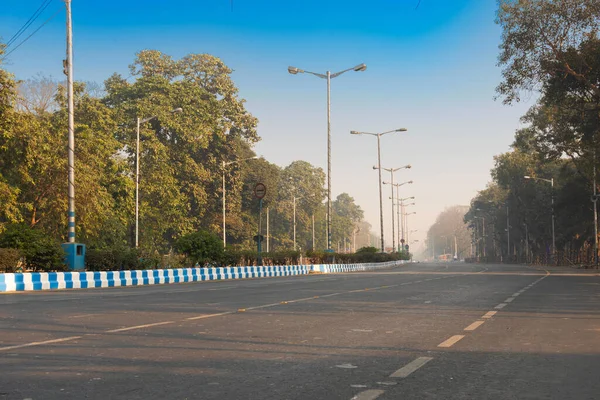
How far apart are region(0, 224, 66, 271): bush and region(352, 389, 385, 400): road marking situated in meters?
23.4

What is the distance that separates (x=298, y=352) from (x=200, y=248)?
35231 millimetres

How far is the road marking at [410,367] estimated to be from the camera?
6.31 meters

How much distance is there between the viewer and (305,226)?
419 ft

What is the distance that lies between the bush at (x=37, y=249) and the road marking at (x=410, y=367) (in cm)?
2209

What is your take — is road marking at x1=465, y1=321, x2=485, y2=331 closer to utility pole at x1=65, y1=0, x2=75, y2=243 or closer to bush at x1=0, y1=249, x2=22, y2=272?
bush at x1=0, y1=249, x2=22, y2=272

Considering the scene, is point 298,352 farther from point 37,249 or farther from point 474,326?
point 37,249

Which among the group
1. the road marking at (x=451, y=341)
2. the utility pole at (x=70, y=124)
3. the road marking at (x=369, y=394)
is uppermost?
the utility pole at (x=70, y=124)

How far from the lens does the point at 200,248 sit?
4250cm

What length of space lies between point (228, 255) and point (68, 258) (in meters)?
17.7

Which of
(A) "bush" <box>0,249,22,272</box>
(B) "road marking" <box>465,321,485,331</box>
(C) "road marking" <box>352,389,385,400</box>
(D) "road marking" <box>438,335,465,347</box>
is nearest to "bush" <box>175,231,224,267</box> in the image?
(A) "bush" <box>0,249,22,272</box>

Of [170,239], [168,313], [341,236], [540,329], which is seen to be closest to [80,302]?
[168,313]

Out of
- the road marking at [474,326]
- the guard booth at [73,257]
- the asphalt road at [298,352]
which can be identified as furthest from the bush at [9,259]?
the road marking at [474,326]

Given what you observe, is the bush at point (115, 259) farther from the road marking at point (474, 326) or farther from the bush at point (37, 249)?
the road marking at point (474, 326)

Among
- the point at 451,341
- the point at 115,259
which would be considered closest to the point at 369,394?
the point at 451,341
